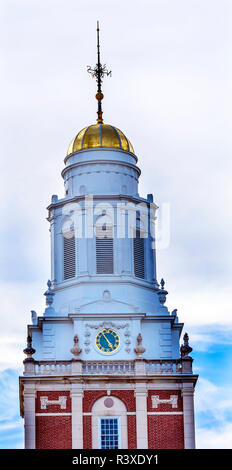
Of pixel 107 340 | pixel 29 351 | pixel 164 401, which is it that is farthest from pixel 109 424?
pixel 29 351

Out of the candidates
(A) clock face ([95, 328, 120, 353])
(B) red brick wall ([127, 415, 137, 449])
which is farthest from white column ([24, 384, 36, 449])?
(B) red brick wall ([127, 415, 137, 449])

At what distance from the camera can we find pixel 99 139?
7812cm

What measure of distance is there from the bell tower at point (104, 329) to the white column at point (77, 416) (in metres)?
0.05

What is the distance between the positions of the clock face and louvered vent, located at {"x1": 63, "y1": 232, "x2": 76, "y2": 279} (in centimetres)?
402

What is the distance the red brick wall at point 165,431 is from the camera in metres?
69.2

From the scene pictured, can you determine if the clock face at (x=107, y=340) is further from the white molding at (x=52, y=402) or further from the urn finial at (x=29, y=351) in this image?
the white molding at (x=52, y=402)

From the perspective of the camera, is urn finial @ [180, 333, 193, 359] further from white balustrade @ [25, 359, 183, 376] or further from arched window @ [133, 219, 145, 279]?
arched window @ [133, 219, 145, 279]

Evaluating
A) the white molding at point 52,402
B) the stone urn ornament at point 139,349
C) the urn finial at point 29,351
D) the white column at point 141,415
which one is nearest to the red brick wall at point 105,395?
the white column at point 141,415

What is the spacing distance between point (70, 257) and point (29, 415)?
10.4 m

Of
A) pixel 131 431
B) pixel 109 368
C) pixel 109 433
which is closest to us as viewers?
pixel 109 433

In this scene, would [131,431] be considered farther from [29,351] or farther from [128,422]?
[29,351]

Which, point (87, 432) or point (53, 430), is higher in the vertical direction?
point (53, 430)
